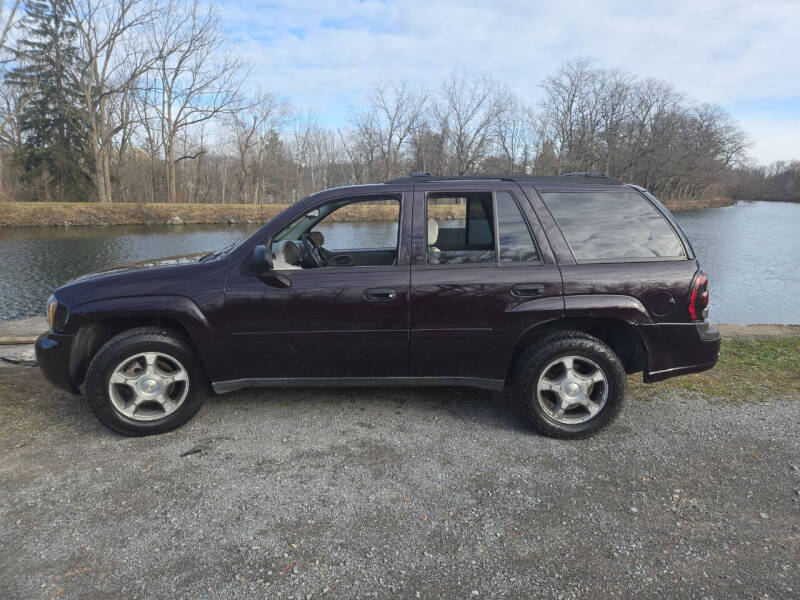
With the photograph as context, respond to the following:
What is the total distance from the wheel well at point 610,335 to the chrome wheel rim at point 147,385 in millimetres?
2486

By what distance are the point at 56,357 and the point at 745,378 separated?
235 inches

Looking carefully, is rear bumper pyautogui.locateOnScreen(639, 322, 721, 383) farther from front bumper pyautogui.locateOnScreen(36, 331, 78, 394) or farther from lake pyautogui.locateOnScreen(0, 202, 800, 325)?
front bumper pyautogui.locateOnScreen(36, 331, 78, 394)

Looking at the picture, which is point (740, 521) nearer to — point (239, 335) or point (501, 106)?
point (239, 335)

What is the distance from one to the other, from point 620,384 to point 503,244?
1299 millimetres

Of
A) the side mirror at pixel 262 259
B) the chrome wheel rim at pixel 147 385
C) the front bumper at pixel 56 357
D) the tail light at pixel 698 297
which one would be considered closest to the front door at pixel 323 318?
the side mirror at pixel 262 259

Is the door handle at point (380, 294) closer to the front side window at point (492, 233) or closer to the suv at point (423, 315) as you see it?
the suv at point (423, 315)

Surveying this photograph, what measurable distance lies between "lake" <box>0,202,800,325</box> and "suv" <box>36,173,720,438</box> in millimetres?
936

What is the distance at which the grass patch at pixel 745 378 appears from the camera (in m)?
4.25

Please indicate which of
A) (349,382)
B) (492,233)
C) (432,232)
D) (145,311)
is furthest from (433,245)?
(145,311)

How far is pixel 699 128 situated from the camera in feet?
259

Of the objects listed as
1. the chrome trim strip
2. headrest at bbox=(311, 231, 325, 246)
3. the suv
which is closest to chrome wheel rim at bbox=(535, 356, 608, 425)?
the suv

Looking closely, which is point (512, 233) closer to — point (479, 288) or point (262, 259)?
point (479, 288)

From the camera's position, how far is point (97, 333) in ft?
11.6

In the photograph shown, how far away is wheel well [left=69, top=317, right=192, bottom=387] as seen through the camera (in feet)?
11.3
